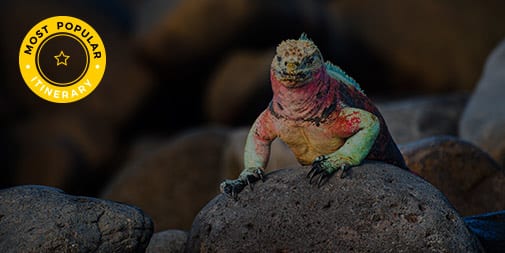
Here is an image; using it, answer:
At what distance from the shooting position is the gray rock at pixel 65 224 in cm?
540

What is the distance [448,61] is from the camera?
13.9m

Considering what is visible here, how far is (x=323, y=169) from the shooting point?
18.5 ft

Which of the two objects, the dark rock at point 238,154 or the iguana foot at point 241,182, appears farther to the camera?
the dark rock at point 238,154

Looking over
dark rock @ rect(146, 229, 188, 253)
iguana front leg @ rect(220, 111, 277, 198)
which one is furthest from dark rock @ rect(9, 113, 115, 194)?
iguana front leg @ rect(220, 111, 277, 198)

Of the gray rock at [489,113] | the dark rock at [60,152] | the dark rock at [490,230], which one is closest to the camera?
the dark rock at [490,230]

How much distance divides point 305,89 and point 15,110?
28.6ft

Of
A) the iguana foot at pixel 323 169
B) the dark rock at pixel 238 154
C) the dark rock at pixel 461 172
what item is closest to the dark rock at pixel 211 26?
the dark rock at pixel 238 154

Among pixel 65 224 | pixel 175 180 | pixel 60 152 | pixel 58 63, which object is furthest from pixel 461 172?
pixel 60 152

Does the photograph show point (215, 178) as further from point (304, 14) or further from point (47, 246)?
point (47, 246)

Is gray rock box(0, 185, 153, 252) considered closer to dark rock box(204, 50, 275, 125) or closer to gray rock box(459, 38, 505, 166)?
gray rock box(459, 38, 505, 166)

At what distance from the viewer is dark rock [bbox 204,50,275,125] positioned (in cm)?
1275

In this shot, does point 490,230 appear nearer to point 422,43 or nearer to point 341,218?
point 341,218

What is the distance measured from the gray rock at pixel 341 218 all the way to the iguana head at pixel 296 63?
0.63m

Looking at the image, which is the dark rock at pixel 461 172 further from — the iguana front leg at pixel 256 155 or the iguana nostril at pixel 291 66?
the iguana nostril at pixel 291 66
